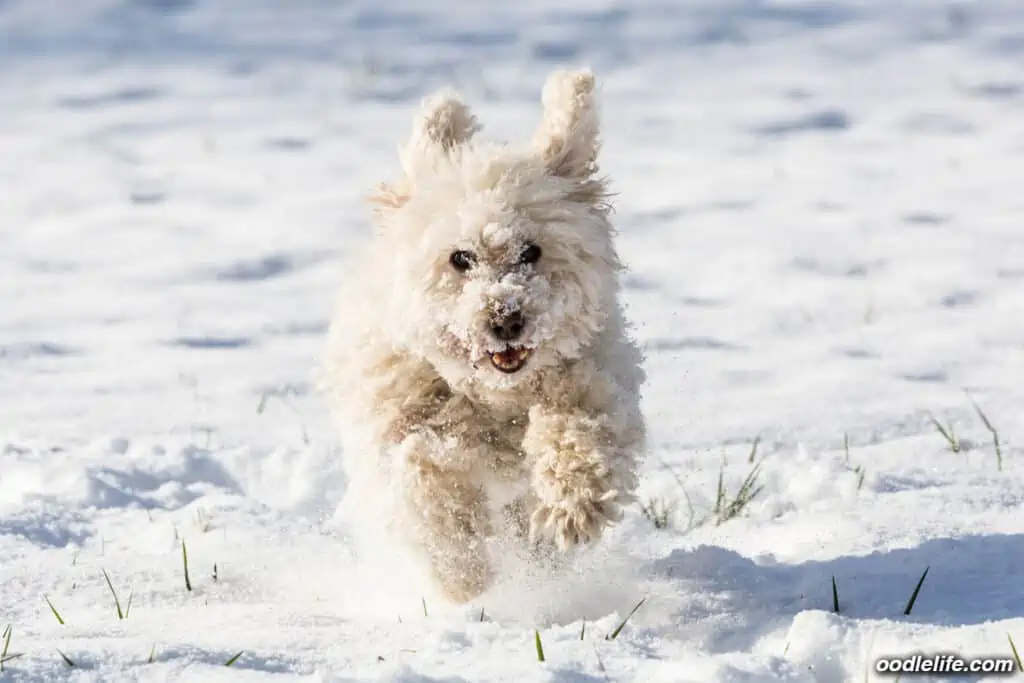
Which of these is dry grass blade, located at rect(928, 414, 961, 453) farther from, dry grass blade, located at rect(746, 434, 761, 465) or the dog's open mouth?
the dog's open mouth

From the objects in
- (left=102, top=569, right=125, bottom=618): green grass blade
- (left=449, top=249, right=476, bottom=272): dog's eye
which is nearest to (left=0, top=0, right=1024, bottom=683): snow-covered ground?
(left=102, top=569, right=125, bottom=618): green grass blade

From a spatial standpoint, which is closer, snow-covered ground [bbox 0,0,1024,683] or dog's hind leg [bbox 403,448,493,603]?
snow-covered ground [bbox 0,0,1024,683]

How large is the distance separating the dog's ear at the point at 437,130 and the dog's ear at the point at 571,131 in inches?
8.6

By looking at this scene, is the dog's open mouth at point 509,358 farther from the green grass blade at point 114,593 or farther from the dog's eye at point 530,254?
the green grass blade at point 114,593

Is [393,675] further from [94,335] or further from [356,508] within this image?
[94,335]

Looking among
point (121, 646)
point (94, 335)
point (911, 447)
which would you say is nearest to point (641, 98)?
point (94, 335)

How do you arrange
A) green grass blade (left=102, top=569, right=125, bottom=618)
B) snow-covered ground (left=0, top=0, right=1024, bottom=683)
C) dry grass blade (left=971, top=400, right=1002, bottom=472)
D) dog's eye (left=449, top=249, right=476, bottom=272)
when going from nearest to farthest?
snow-covered ground (left=0, top=0, right=1024, bottom=683) < green grass blade (left=102, top=569, right=125, bottom=618) < dog's eye (left=449, top=249, right=476, bottom=272) < dry grass blade (left=971, top=400, right=1002, bottom=472)

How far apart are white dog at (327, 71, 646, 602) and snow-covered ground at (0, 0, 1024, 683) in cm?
25

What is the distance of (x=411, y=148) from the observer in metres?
3.85

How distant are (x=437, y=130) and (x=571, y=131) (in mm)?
362

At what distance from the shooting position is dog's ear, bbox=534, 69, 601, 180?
377cm

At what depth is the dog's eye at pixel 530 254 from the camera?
3516mm

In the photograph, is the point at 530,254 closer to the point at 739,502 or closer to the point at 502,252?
the point at 502,252

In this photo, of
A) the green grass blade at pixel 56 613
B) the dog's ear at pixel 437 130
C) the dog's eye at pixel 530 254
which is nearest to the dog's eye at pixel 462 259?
the dog's eye at pixel 530 254
